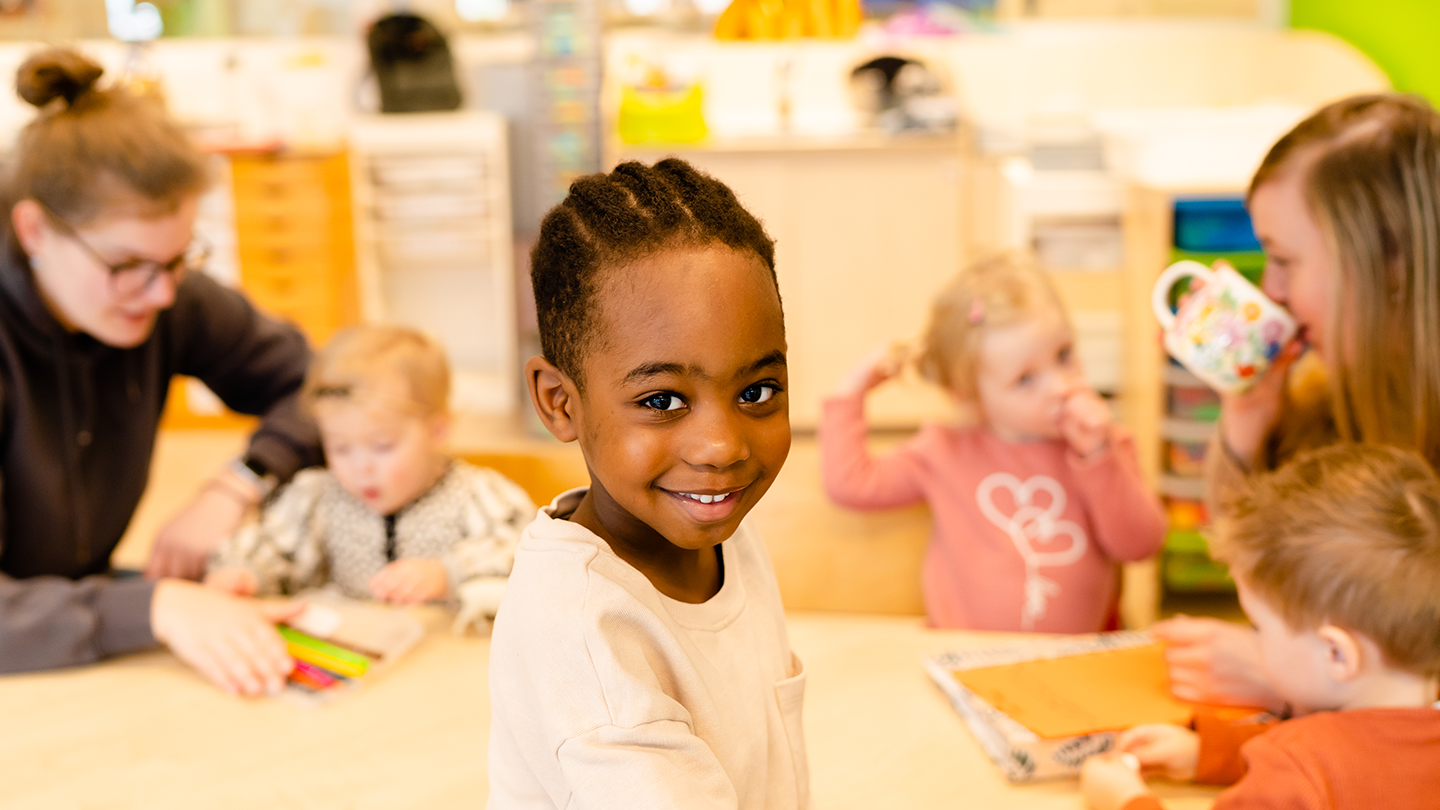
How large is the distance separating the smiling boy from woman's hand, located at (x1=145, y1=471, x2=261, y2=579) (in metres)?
0.86

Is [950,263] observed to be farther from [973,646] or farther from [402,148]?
[973,646]

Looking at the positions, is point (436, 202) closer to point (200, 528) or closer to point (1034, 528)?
point (200, 528)

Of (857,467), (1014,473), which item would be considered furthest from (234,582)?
(1014,473)

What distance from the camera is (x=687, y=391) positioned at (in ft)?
2.14

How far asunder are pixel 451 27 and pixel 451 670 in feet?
13.0

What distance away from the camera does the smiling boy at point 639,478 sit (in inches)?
25.1

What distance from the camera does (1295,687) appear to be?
94cm

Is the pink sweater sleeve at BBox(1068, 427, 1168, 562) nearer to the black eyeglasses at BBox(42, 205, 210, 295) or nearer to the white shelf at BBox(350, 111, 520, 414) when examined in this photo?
the black eyeglasses at BBox(42, 205, 210, 295)

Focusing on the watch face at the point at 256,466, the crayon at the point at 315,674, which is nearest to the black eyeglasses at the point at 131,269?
the watch face at the point at 256,466

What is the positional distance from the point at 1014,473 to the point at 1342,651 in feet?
2.29

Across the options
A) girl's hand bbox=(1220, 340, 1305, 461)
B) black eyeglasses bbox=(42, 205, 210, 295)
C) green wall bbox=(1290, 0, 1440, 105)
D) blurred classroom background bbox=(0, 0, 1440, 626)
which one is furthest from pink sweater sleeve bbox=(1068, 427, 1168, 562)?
green wall bbox=(1290, 0, 1440, 105)

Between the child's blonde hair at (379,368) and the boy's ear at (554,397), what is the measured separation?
850mm

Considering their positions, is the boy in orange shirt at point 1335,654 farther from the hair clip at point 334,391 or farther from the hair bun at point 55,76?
the hair bun at point 55,76

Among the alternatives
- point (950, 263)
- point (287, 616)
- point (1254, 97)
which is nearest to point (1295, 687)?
point (287, 616)
